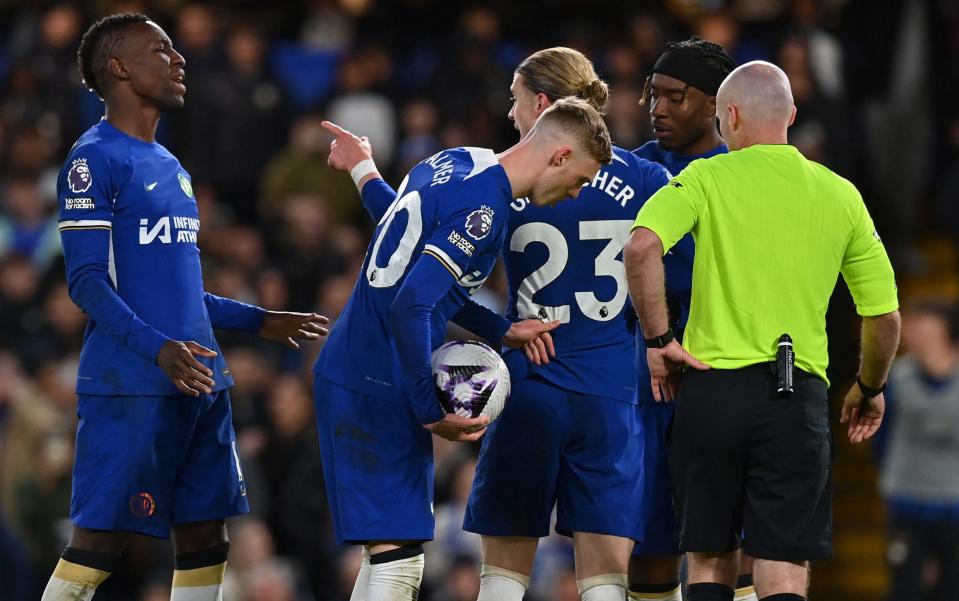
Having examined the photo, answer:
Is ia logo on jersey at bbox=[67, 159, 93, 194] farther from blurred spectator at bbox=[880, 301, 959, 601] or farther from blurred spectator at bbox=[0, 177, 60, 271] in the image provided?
blurred spectator at bbox=[0, 177, 60, 271]

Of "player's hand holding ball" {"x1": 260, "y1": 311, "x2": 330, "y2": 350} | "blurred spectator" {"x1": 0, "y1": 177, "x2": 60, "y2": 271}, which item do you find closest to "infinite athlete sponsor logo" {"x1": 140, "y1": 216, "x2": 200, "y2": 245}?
"player's hand holding ball" {"x1": 260, "y1": 311, "x2": 330, "y2": 350}

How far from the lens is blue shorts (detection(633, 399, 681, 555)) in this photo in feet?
21.0

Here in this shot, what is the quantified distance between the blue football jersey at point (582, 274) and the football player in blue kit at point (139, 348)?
1.23m

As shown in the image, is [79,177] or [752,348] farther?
[79,177]

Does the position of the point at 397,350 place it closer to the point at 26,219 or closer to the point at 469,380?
the point at 469,380

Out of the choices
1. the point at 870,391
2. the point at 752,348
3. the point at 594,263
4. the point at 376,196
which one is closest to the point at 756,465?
the point at 752,348

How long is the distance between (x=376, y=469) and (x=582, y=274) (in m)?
1.10

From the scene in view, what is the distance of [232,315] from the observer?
6430 mm

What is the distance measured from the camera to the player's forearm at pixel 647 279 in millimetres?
5453

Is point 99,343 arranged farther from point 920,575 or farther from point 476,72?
point 476,72

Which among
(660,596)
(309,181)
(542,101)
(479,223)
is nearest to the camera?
(479,223)

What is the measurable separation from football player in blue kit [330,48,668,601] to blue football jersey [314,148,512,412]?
0.42m

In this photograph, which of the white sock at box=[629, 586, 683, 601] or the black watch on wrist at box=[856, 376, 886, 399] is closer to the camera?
the black watch on wrist at box=[856, 376, 886, 399]

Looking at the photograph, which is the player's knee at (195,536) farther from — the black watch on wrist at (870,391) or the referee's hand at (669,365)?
the black watch on wrist at (870,391)
